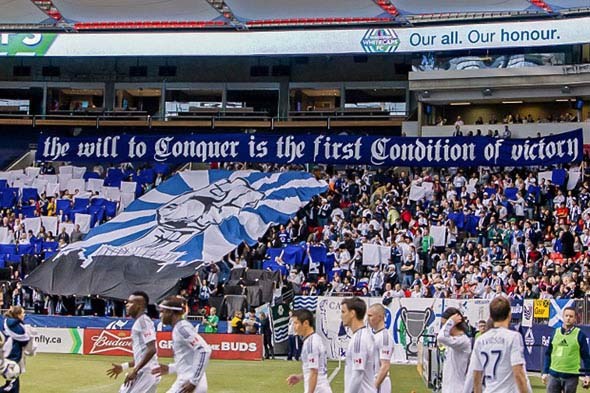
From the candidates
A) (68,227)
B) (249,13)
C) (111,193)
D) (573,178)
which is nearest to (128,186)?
(111,193)

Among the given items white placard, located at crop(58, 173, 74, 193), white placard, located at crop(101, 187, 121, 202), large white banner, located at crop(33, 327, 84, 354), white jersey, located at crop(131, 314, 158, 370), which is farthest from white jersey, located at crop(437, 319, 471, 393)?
white placard, located at crop(58, 173, 74, 193)

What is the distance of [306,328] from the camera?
11.5 metres

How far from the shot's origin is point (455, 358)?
1288cm

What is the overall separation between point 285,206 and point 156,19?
15126mm

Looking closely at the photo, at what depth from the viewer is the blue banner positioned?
39.0 m

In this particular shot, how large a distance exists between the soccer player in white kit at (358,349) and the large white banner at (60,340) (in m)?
19.2

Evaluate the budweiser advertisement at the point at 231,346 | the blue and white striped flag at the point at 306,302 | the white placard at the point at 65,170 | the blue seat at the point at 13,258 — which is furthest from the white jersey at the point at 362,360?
the white placard at the point at 65,170

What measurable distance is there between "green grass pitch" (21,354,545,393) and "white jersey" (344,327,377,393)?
906 centimetres

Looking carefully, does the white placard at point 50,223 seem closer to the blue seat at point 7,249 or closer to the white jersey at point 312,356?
the blue seat at point 7,249

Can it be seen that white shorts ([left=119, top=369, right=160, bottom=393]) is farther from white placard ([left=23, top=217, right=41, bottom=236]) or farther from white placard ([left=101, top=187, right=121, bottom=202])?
white placard ([left=101, top=187, right=121, bottom=202])

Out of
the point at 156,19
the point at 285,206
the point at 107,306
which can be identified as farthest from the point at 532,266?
the point at 156,19

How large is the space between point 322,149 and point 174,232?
7.87 m

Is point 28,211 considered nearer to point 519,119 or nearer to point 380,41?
point 380,41

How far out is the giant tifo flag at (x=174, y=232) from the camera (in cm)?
3419
